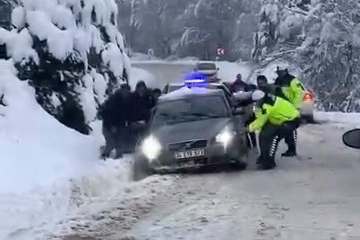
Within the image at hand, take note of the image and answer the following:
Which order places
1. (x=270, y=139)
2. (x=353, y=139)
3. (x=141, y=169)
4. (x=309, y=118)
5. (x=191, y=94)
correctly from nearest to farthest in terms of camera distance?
(x=353, y=139)
(x=141, y=169)
(x=270, y=139)
(x=191, y=94)
(x=309, y=118)

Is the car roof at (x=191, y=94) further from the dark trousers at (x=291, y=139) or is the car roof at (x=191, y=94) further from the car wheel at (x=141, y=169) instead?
the car wheel at (x=141, y=169)

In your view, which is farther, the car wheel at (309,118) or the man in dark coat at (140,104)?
the car wheel at (309,118)

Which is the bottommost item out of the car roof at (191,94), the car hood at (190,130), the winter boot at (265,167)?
the winter boot at (265,167)

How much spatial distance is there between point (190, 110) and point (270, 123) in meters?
1.55

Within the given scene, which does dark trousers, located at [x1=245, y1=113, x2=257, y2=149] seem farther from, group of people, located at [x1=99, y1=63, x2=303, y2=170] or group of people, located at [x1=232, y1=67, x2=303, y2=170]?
group of people, located at [x1=232, y1=67, x2=303, y2=170]

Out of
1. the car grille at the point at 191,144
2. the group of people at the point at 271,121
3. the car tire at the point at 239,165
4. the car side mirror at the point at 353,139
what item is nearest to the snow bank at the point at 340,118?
the group of people at the point at 271,121

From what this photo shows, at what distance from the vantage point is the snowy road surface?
33.1 feet

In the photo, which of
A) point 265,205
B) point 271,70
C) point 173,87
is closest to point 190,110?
point 265,205

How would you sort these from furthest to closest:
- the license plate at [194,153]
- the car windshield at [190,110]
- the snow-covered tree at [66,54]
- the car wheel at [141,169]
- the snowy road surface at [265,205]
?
the snow-covered tree at [66,54]
the car windshield at [190,110]
the car wheel at [141,169]
the license plate at [194,153]
the snowy road surface at [265,205]

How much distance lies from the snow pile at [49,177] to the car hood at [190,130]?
883 millimetres

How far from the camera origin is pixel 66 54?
20.8 m

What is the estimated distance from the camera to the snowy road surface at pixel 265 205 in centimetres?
1008

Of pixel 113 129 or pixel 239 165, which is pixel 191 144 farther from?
pixel 113 129

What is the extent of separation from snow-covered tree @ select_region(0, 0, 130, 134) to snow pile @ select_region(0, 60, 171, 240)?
19.1 inches
